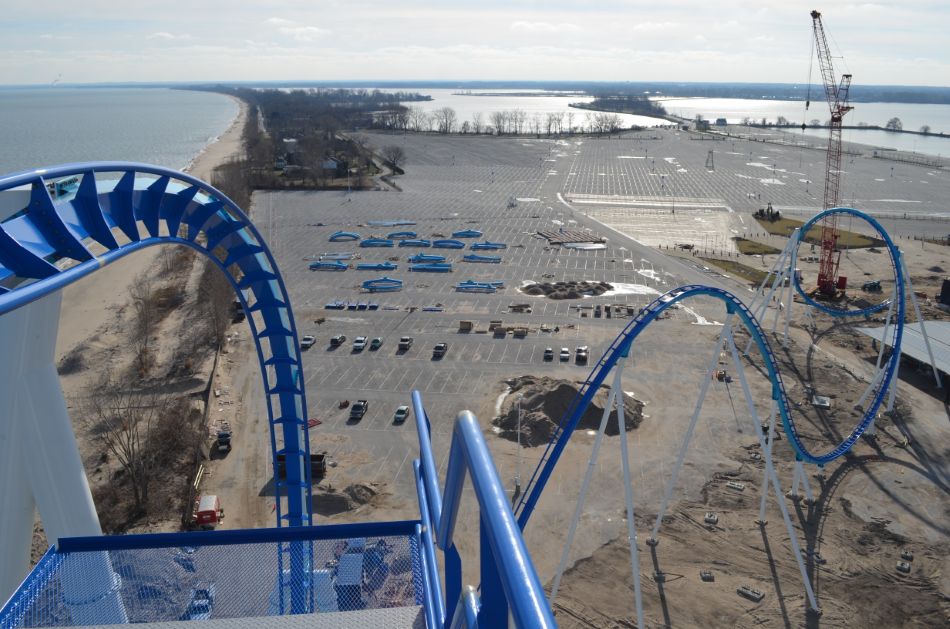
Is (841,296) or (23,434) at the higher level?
(23,434)

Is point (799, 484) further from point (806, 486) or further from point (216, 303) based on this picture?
point (216, 303)

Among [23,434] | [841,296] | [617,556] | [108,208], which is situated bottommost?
[617,556]

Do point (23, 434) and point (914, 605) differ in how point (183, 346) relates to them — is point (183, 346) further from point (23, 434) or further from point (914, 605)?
point (914, 605)

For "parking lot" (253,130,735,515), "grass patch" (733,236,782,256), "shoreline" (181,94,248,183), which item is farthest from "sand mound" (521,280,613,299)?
"shoreline" (181,94,248,183)

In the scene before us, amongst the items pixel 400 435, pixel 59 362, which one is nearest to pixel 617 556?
pixel 400 435

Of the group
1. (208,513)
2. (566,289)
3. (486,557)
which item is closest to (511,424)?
(208,513)

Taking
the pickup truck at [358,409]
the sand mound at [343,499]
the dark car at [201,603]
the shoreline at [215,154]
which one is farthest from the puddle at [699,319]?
the shoreline at [215,154]

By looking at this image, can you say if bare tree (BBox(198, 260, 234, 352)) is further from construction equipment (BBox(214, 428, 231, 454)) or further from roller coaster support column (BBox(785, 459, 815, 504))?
roller coaster support column (BBox(785, 459, 815, 504))
